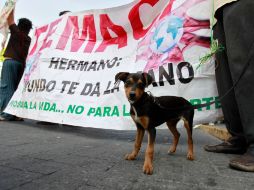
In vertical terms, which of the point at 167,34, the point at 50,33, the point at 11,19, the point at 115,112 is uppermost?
the point at 11,19

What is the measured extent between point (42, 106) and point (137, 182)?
3578 mm

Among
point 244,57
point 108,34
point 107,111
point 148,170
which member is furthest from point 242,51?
point 108,34

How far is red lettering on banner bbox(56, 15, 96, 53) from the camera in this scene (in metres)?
5.30

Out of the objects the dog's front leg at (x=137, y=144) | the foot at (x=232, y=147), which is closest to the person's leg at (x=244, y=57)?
the foot at (x=232, y=147)

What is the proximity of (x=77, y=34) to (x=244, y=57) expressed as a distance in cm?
348

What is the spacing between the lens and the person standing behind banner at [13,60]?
6.59 m

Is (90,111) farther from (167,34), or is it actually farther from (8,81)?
(8,81)

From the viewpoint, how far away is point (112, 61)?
4.82m

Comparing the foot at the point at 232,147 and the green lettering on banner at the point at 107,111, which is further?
the green lettering on banner at the point at 107,111

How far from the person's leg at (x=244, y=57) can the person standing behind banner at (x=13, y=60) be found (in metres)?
5.18

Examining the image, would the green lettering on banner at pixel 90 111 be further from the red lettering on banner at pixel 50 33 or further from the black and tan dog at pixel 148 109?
the red lettering on banner at pixel 50 33

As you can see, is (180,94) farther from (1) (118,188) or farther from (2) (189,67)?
(1) (118,188)

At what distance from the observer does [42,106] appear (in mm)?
5293

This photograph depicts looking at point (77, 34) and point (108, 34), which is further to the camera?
point (77, 34)
